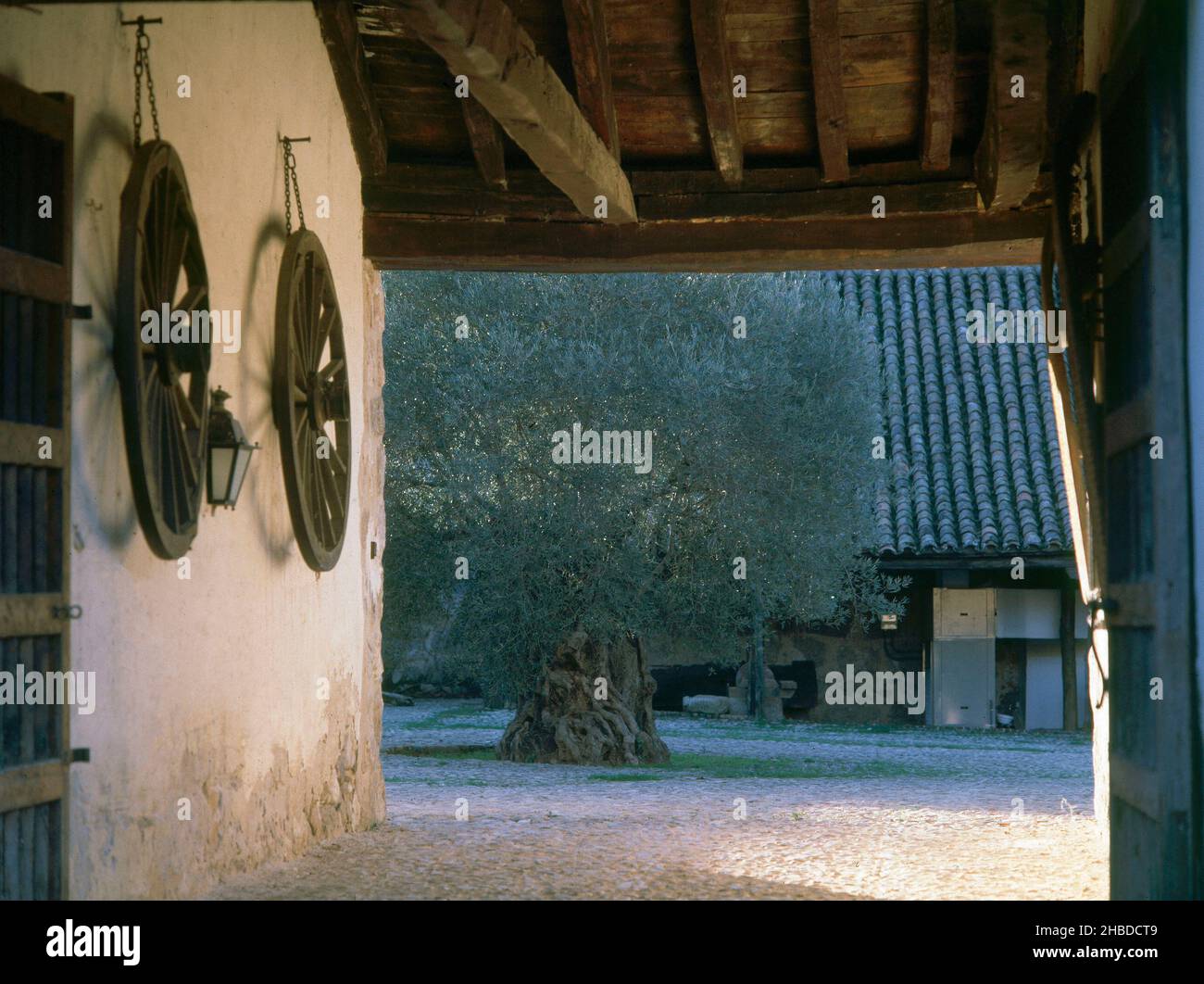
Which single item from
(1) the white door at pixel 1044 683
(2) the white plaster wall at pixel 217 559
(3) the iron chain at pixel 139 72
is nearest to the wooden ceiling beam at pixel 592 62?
(2) the white plaster wall at pixel 217 559

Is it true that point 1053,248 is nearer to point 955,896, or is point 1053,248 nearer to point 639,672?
point 955,896

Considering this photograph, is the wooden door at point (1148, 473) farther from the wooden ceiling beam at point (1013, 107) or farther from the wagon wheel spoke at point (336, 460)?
the wagon wheel spoke at point (336, 460)

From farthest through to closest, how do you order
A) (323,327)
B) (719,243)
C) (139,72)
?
(719,243) < (323,327) < (139,72)

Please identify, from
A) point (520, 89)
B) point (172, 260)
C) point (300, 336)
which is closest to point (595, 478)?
point (300, 336)

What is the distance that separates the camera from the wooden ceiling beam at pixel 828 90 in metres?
6.33

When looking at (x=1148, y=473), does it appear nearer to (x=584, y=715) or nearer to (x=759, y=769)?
(x=759, y=769)

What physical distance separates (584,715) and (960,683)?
18.9 feet

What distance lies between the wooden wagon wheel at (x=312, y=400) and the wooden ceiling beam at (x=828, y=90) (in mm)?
2397

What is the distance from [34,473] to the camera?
3928 millimetres

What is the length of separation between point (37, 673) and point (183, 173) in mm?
1917

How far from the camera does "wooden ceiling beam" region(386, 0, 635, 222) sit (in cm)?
440


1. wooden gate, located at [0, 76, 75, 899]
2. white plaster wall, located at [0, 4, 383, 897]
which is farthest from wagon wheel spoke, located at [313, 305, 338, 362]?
wooden gate, located at [0, 76, 75, 899]

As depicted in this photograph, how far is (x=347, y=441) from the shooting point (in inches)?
287
